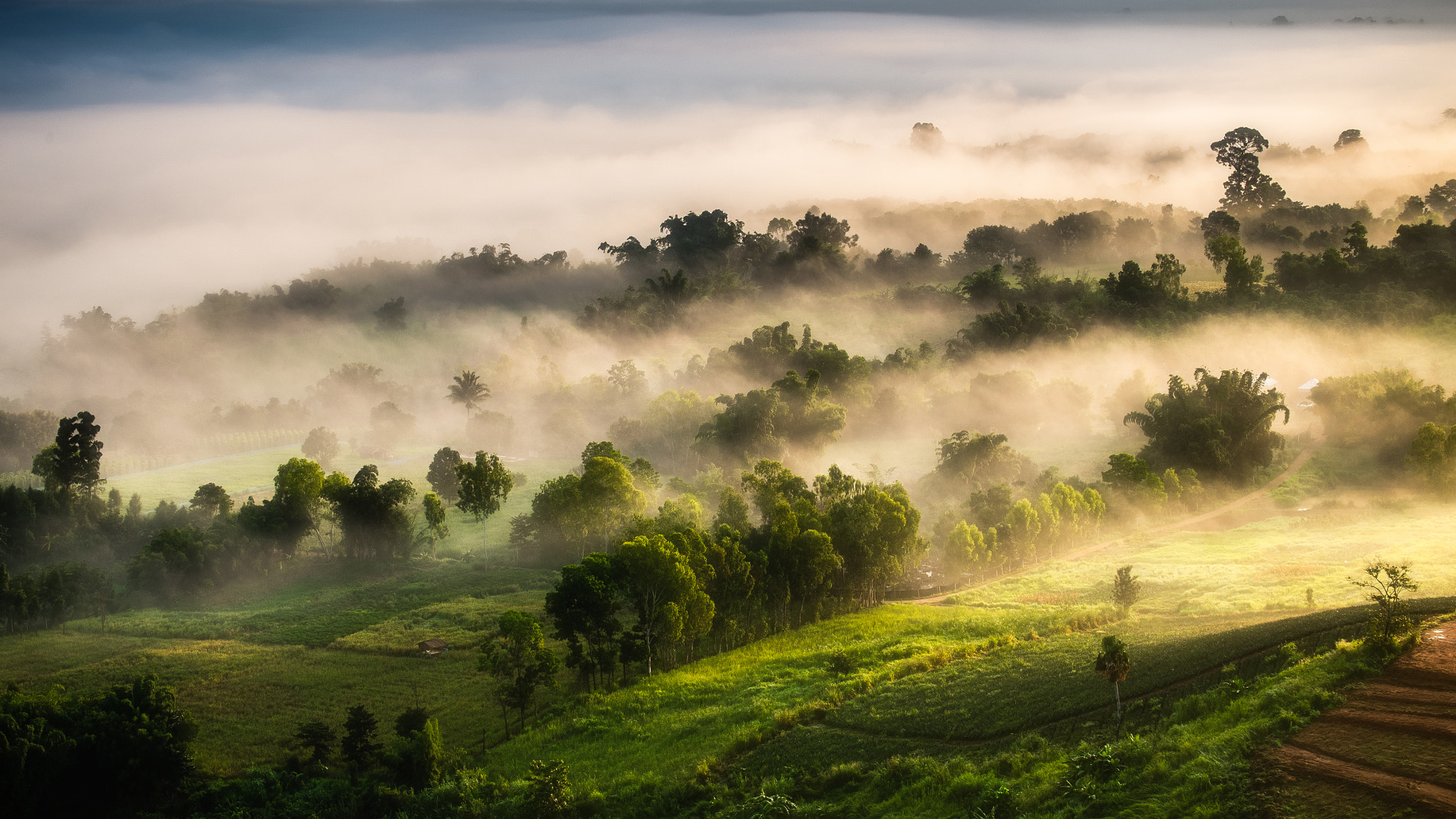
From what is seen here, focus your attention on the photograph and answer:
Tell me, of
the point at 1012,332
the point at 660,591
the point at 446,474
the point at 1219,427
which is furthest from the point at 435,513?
the point at 1012,332

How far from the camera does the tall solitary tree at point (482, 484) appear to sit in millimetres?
90688

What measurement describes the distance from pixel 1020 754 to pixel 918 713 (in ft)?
34.4

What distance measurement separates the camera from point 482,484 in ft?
298

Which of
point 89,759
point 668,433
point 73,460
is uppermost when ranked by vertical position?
point 73,460

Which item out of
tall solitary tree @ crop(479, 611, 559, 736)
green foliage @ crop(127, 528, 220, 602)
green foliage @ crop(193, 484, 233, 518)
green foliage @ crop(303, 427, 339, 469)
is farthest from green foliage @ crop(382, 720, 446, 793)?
green foliage @ crop(303, 427, 339, 469)

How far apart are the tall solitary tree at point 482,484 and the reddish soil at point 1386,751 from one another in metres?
78.5

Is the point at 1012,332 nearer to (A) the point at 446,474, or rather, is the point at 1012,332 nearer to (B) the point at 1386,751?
(A) the point at 446,474

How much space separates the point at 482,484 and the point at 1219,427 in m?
89.8

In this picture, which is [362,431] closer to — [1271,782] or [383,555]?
[383,555]

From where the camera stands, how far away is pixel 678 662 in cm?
6425

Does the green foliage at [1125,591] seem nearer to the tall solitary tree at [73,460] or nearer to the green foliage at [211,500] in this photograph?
the green foliage at [211,500]

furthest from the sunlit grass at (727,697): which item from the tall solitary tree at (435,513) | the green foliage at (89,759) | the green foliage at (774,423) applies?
the green foliage at (774,423)

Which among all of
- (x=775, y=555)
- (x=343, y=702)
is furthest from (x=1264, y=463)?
(x=343, y=702)

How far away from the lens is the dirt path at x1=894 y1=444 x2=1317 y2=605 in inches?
3174
